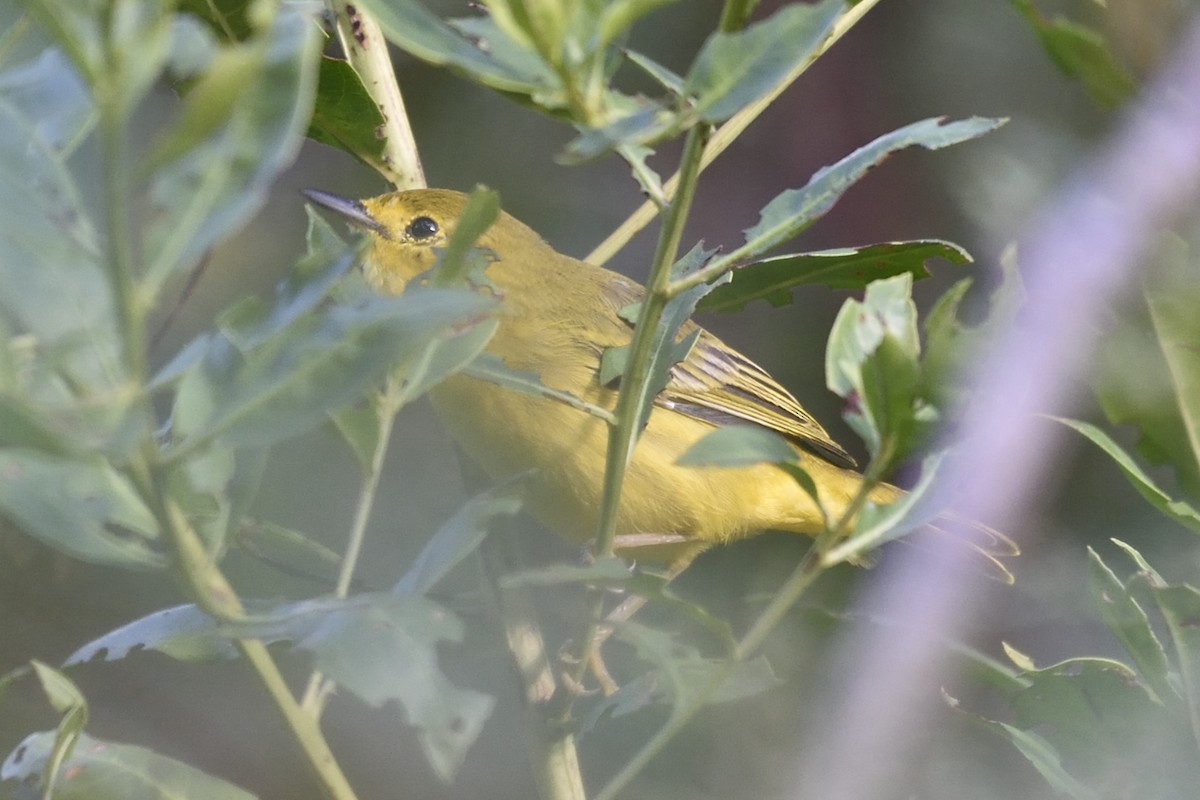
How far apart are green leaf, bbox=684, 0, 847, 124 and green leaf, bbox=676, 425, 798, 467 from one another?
0.80 feet

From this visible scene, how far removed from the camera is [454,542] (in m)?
1.10

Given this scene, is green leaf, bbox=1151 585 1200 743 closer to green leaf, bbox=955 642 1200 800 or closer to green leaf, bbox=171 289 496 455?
green leaf, bbox=955 642 1200 800

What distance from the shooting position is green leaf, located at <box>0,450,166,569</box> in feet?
2.94

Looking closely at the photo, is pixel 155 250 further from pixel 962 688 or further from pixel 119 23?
pixel 962 688

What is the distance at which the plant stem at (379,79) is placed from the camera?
6.01ft

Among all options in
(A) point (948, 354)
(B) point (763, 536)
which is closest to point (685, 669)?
(A) point (948, 354)

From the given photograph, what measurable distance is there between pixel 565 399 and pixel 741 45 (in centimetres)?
53

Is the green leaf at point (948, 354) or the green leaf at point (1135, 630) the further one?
the green leaf at point (1135, 630)

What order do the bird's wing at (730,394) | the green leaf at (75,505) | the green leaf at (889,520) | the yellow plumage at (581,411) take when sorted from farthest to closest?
1. the bird's wing at (730,394)
2. the yellow plumage at (581,411)
3. the green leaf at (889,520)
4. the green leaf at (75,505)

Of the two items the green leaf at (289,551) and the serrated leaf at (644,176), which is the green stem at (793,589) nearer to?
the serrated leaf at (644,176)

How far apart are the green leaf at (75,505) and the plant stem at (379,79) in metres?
0.97

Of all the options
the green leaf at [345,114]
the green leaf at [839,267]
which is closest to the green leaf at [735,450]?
the green leaf at [839,267]

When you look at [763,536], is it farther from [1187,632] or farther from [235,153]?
[235,153]

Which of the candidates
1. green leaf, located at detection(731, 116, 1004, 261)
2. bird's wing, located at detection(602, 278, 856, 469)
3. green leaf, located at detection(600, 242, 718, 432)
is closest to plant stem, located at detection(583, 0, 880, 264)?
green leaf, located at detection(600, 242, 718, 432)
